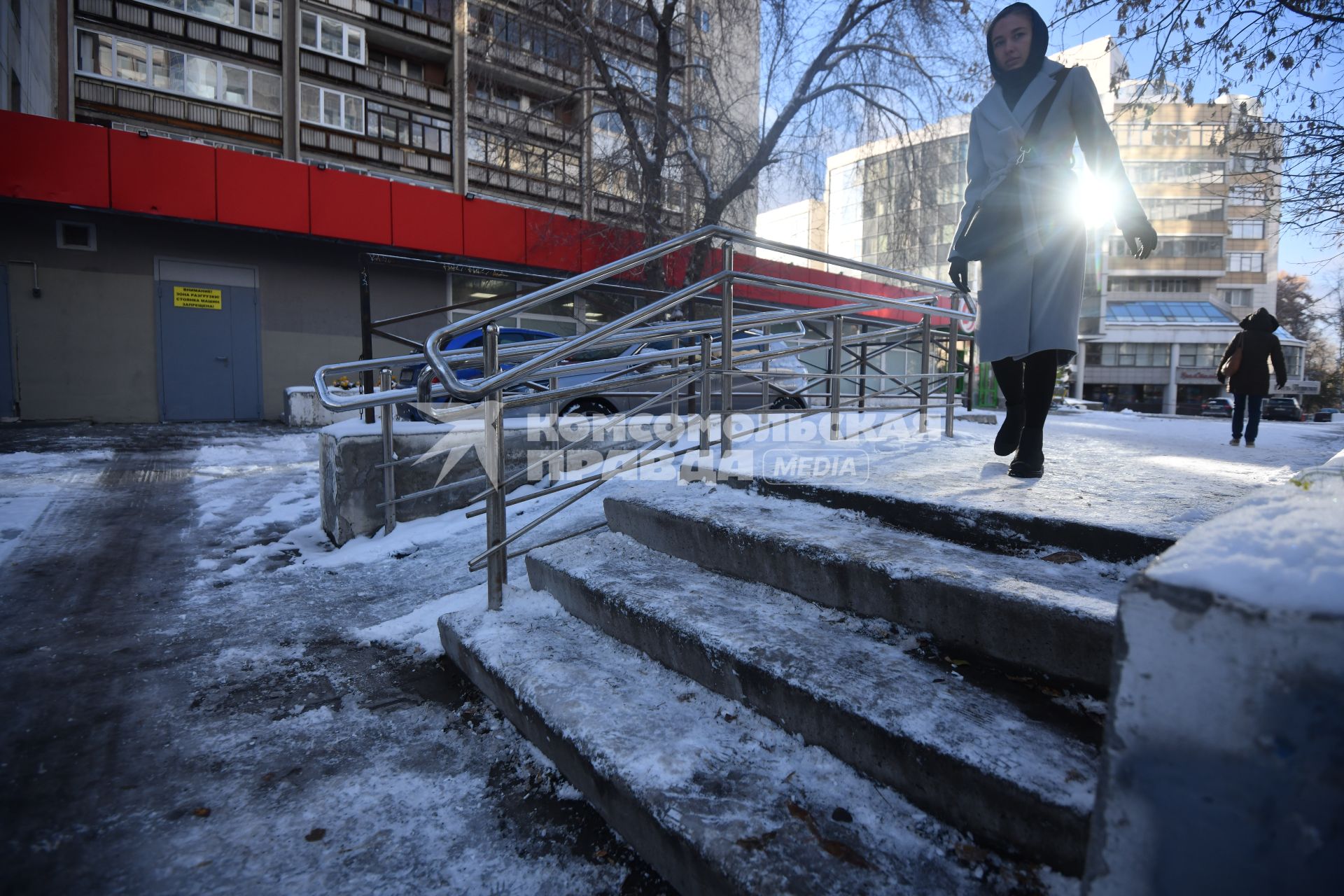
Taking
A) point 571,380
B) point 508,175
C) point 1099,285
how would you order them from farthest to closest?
point 1099,285 < point 508,175 < point 571,380

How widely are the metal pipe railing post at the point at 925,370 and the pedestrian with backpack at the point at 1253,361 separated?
4615 millimetres

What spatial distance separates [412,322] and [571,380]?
8.70 m

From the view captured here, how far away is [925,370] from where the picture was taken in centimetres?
511

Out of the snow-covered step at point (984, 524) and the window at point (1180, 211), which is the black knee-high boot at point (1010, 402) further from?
the window at point (1180, 211)

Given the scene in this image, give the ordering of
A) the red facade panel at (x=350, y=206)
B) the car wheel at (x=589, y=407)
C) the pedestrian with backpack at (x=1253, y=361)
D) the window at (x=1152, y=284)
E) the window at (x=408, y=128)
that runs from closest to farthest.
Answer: the car wheel at (x=589, y=407) → the pedestrian with backpack at (x=1253, y=361) → the red facade panel at (x=350, y=206) → the window at (x=408, y=128) → the window at (x=1152, y=284)

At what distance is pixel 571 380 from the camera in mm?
7020

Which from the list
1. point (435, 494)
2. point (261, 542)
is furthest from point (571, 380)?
point (261, 542)

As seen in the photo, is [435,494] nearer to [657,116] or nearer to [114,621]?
[114,621]

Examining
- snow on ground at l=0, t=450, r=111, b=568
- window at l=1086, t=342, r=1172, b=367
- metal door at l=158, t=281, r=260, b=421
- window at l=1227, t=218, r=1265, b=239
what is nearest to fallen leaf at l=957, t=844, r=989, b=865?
snow on ground at l=0, t=450, r=111, b=568

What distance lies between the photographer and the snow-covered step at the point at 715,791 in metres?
1.29

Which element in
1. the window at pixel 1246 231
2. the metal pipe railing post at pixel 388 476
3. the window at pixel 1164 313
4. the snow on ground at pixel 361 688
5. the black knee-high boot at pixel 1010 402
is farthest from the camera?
the window at pixel 1246 231

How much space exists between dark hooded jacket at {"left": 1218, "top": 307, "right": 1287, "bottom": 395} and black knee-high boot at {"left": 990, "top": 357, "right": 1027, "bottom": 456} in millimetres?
6182

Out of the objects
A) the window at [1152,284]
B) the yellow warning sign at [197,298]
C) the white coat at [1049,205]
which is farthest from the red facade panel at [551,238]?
the window at [1152,284]

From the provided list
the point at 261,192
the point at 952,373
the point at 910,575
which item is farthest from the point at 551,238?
the point at 910,575
